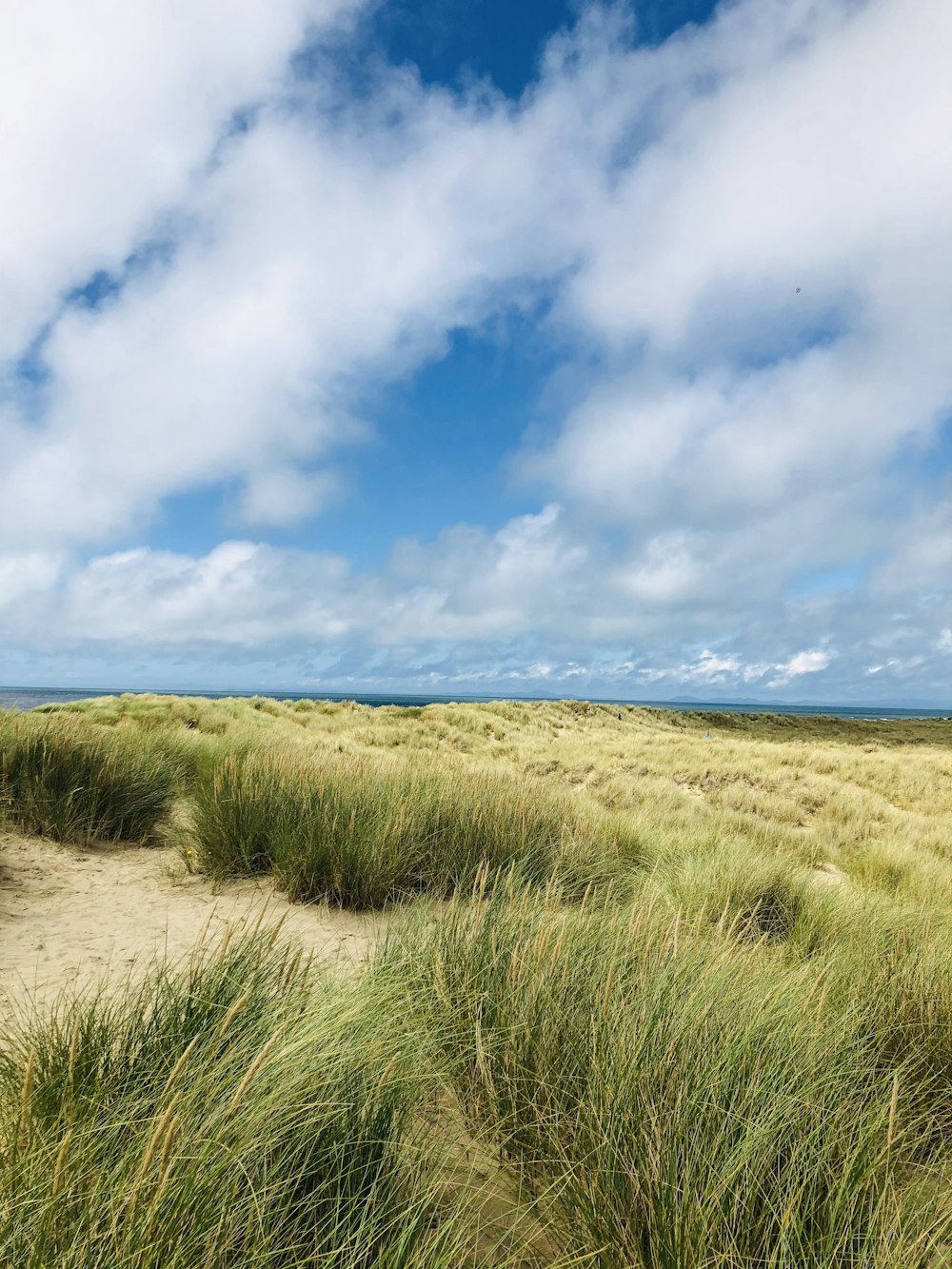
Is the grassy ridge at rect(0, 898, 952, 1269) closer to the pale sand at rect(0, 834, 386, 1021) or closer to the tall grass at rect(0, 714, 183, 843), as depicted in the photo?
the pale sand at rect(0, 834, 386, 1021)

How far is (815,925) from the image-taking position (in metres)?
4.58

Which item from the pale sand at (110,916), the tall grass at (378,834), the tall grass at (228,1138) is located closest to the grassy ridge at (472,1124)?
the tall grass at (228,1138)

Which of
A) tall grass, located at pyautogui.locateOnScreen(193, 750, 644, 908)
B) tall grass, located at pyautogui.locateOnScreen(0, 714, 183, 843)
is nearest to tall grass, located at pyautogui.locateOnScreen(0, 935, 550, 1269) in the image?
tall grass, located at pyautogui.locateOnScreen(193, 750, 644, 908)

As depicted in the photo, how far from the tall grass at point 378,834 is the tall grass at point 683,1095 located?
1.74 m

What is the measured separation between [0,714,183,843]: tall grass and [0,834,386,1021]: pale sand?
285 mm

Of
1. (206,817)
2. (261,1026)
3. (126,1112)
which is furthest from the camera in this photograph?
(206,817)

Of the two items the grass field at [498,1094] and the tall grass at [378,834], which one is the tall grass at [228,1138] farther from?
the tall grass at [378,834]

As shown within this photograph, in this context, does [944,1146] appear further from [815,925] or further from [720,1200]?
[815,925]

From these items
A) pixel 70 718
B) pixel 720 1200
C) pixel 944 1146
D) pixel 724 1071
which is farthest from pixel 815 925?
pixel 70 718

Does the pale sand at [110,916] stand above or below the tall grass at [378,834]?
below

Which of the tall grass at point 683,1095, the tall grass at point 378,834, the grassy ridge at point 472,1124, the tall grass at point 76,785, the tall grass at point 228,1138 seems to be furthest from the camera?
the tall grass at point 76,785

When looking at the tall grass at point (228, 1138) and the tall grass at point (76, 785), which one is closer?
the tall grass at point (228, 1138)

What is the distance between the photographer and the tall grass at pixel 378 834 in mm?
4883

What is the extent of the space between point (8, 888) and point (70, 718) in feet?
12.3
